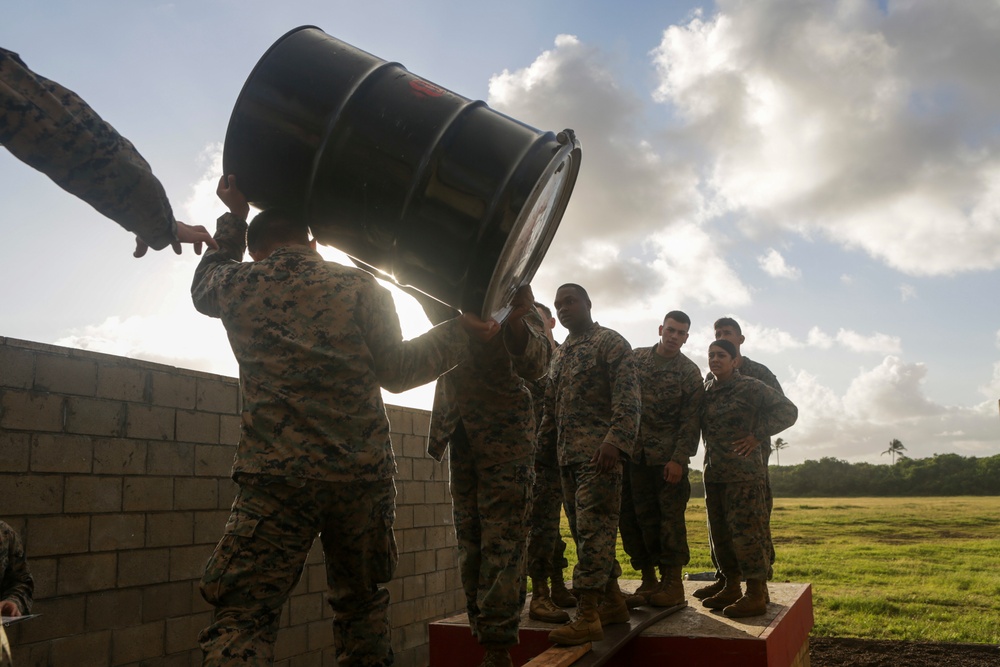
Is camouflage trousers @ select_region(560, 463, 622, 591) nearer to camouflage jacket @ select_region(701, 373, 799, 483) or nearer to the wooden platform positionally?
the wooden platform

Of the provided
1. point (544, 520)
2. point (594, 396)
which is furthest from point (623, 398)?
point (544, 520)

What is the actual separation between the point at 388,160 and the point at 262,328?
602 mm

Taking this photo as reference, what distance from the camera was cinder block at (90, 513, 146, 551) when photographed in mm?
3670

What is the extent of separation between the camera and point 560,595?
188 inches

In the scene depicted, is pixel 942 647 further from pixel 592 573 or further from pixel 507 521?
pixel 507 521

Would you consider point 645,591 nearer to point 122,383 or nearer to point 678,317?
point 678,317

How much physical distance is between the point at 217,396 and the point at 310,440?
8.98 feet

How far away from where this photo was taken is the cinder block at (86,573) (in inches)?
138

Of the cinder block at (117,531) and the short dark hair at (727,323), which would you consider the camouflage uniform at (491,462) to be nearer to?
the cinder block at (117,531)

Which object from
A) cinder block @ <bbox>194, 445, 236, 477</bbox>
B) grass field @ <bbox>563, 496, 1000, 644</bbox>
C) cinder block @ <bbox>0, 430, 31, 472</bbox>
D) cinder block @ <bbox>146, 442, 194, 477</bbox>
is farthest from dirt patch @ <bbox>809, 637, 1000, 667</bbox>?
cinder block @ <bbox>0, 430, 31, 472</bbox>

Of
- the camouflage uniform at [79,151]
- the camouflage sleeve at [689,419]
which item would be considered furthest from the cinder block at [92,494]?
the camouflage sleeve at [689,419]

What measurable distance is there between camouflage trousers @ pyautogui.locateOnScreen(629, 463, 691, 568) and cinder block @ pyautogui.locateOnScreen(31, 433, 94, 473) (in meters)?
3.18

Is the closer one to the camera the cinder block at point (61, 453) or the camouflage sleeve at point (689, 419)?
the cinder block at point (61, 453)

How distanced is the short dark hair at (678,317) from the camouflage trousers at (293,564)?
3.40 metres
